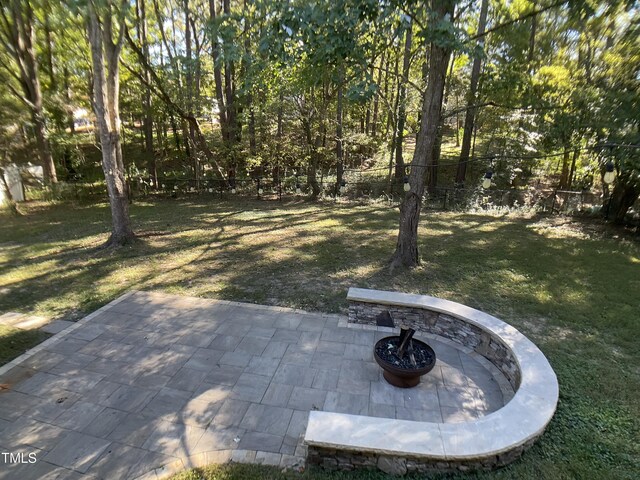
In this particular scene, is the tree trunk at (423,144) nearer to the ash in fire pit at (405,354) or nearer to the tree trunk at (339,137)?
the ash in fire pit at (405,354)

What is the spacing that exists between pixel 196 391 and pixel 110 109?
22.3 ft

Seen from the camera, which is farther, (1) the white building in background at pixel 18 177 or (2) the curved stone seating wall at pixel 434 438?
(1) the white building in background at pixel 18 177

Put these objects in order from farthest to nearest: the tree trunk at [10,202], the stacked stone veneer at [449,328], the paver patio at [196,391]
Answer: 1. the tree trunk at [10,202]
2. the stacked stone veneer at [449,328]
3. the paver patio at [196,391]

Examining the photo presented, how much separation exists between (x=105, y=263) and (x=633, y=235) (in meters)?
13.3

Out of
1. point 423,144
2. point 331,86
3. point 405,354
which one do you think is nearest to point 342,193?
point 331,86

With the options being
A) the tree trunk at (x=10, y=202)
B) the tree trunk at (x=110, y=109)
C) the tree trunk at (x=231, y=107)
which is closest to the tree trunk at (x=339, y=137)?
the tree trunk at (x=231, y=107)

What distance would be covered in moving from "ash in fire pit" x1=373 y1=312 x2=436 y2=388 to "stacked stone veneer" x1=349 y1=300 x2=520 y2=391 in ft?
2.70

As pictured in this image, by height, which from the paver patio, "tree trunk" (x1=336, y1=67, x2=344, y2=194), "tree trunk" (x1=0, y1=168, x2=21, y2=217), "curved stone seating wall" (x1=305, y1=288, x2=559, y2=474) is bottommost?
the paver patio

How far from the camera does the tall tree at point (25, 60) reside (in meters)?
10.8

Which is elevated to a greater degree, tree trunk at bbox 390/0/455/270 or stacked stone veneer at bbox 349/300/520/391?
tree trunk at bbox 390/0/455/270

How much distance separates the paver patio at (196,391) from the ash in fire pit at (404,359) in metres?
0.14

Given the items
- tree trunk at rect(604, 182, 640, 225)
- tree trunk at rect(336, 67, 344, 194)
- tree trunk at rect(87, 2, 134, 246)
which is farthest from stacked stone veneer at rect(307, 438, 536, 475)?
tree trunk at rect(336, 67, 344, 194)

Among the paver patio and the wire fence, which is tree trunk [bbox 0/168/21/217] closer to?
the wire fence

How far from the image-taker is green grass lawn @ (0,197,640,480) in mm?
3156
